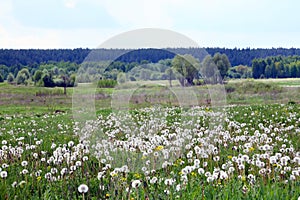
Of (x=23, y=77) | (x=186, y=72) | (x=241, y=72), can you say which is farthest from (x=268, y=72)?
(x=186, y=72)

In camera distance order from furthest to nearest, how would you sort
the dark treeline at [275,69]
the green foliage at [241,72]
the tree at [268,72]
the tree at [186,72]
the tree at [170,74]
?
the tree at [268,72]
the green foliage at [241,72]
the dark treeline at [275,69]
the tree at [170,74]
the tree at [186,72]

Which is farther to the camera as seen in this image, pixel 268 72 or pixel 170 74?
pixel 268 72

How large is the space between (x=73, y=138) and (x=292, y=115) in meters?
7.08

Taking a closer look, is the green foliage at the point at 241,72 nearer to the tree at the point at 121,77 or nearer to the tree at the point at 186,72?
the tree at the point at 186,72

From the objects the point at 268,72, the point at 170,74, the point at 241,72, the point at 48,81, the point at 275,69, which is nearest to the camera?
the point at 170,74

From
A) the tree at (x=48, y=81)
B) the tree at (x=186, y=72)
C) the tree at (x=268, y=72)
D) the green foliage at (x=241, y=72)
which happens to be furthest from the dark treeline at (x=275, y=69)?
the tree at (x=186, y=72)

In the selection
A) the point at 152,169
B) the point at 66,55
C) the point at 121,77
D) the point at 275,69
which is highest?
the point at 66,55

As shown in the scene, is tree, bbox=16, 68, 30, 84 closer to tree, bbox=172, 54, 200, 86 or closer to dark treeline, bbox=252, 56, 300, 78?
dark treeline, bbox=252, 56, 300, 78

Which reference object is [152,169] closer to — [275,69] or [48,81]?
[48,81]

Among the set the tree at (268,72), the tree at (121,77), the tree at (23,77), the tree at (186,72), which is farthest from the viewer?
the tree at (268,72)

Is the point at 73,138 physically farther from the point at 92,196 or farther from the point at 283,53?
the point at 283,53

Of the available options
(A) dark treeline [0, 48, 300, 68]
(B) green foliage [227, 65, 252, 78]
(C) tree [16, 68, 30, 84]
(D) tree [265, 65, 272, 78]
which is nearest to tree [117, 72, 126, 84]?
(C) tree [16, 68, 30, 84]

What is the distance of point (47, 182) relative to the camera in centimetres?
637

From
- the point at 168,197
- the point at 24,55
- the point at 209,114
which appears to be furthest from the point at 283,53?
the point at 168,197
